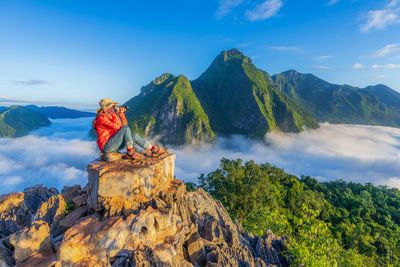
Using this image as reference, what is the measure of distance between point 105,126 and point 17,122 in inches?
9806

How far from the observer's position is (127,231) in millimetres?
8156

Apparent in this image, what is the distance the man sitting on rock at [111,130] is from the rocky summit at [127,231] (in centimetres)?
91

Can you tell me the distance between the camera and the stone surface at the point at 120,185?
9461 mm

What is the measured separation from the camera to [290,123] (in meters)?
185

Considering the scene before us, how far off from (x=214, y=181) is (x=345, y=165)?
7342 inches

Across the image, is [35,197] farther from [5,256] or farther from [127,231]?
[127,231]

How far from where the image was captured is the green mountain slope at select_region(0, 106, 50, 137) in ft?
557

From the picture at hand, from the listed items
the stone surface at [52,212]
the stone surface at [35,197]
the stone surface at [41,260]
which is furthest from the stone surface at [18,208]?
the stone surface at [41,260]

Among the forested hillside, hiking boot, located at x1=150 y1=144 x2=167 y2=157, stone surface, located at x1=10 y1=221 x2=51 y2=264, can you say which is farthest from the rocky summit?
the forested hillside

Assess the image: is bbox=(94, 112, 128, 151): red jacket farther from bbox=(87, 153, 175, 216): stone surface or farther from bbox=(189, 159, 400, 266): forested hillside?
bbox=(189, 159, 400, 266): forested hillside

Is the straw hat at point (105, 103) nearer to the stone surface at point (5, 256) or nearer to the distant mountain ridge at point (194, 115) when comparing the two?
the stone surface at point (5, 256)

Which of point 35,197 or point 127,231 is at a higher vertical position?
point 127,231

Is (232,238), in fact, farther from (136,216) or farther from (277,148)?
(277,148)

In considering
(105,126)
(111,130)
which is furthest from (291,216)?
(105,126)
